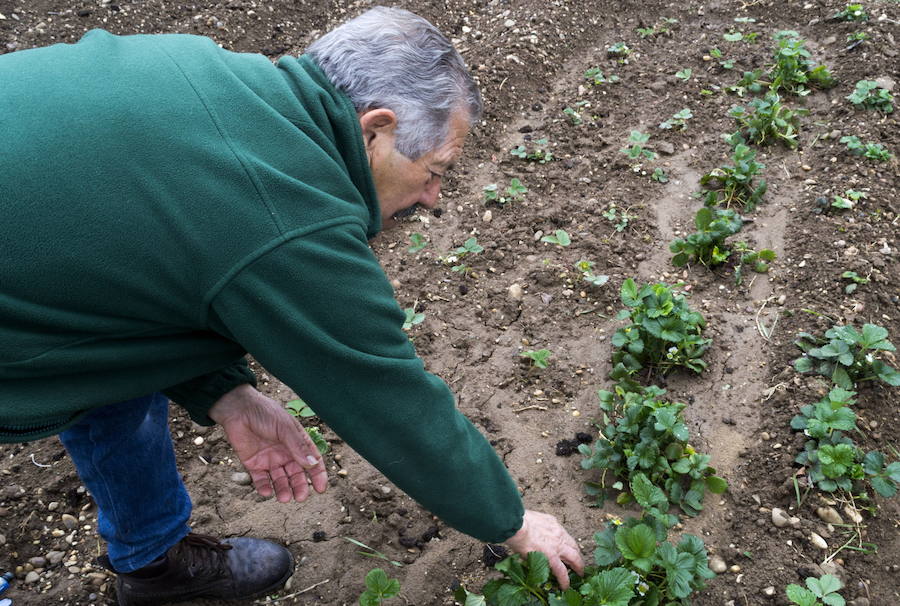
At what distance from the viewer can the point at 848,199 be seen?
3.33 meters

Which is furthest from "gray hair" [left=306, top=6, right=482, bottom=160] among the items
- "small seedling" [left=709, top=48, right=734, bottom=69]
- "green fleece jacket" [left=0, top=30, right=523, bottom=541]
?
Answer: "small seedling" [left=709, top=48, right=734, bottom=69]

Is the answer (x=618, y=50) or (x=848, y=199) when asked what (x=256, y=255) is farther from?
(x=618, y=50)

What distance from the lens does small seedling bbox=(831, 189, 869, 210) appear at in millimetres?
3273

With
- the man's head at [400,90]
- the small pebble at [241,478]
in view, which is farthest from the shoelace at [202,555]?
the man's head at [400,90]

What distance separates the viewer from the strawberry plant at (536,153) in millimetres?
3988

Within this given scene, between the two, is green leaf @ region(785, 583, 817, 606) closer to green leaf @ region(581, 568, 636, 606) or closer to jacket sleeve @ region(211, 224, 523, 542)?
green leaf @ region(581, 568, 636, 606)

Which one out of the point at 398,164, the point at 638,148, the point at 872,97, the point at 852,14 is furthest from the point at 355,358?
the point at 852,14

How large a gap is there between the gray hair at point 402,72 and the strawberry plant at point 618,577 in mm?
1061

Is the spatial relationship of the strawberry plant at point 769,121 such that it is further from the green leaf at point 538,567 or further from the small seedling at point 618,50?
the green leaf at point 538,567

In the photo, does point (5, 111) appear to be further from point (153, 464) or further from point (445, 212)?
point (445, 212)

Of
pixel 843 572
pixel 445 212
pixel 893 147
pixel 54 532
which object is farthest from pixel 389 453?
pixel 893 147

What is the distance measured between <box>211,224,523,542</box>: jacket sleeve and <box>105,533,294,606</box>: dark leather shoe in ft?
3.15

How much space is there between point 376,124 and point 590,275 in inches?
66.5

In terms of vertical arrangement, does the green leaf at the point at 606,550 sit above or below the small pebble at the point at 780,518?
above
